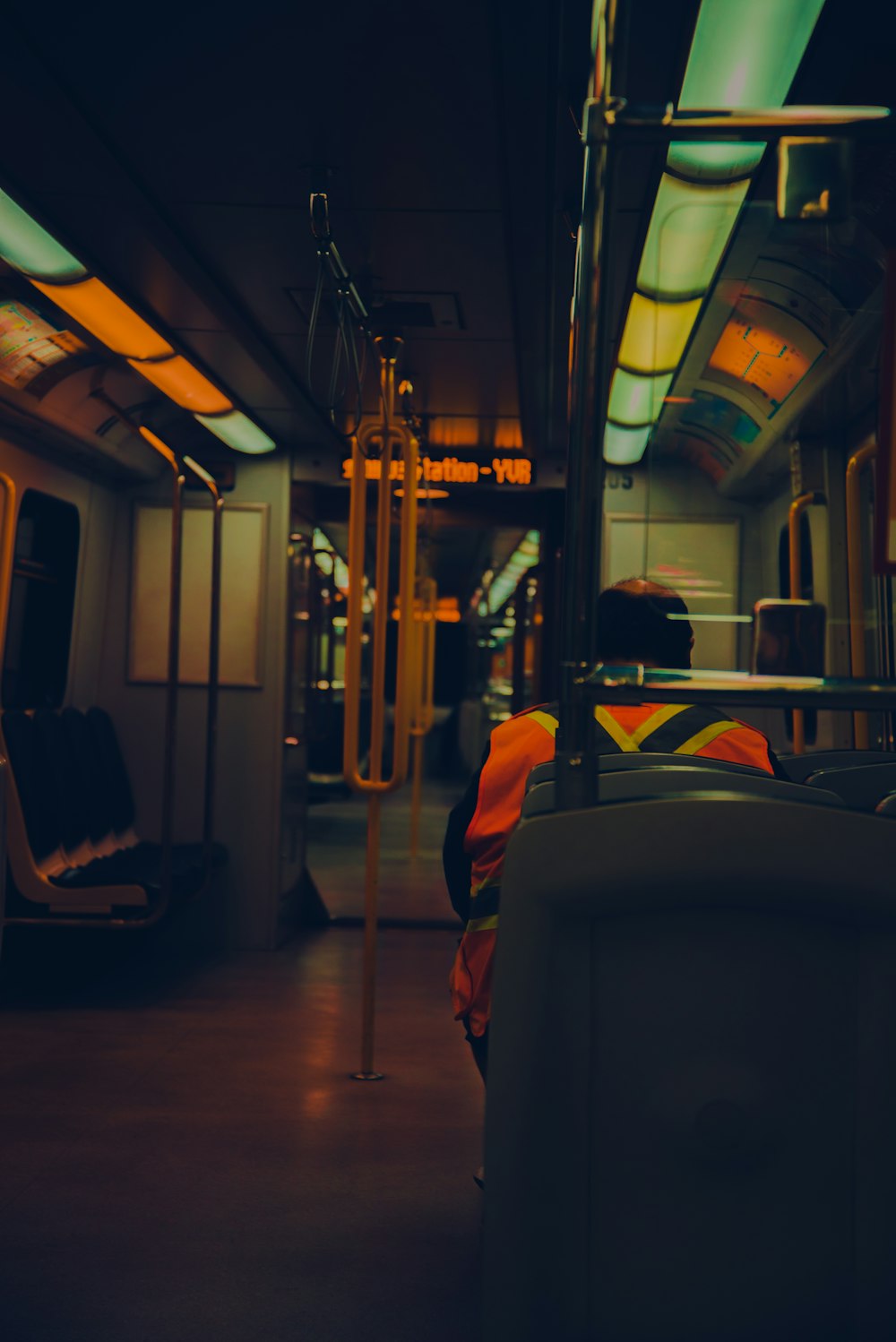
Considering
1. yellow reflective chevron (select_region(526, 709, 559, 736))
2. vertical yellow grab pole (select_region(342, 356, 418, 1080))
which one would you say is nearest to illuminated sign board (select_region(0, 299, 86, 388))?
vertical yellow grab pole (select_region(342, 356, 418, 1080))

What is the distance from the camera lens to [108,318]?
16.1 feet

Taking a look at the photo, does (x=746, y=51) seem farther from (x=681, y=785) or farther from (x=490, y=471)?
(x=490, y=471)

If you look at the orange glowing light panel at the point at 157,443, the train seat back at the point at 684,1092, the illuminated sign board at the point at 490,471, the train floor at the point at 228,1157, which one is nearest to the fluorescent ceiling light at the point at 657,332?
the train seat back at the point at 684,1092

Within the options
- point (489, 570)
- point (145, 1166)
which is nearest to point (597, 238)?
point (145, 1166)

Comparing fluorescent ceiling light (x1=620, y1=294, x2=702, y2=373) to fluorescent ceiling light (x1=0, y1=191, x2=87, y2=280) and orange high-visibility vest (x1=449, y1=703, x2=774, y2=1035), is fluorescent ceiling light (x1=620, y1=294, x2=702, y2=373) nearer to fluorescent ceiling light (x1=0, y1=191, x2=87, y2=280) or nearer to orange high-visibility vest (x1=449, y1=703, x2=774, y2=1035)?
orange high-visibility vest (x1=449, y1=703, x2=774, y2=1035)

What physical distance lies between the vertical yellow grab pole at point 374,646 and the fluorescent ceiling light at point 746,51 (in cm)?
178

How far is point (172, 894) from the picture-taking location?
590cm

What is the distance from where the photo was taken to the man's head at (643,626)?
1814mm

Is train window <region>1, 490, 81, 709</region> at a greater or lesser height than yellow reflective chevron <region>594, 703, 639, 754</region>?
greater

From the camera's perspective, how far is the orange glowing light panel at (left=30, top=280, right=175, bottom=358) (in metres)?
4.53

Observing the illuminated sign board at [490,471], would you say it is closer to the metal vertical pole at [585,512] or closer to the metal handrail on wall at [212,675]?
the metal handrail on wall at [212,675]

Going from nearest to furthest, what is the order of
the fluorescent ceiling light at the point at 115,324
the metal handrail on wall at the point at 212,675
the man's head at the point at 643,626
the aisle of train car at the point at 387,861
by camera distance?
1. the man's head at the point at 643,626
2. the fluorescent ceiling light at the point at 115,324
3. the metal handrail on wall at the point at 212,675
4. the aisle of train car at the point at 387,861

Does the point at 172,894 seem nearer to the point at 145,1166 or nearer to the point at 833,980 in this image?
the point at 145,1166

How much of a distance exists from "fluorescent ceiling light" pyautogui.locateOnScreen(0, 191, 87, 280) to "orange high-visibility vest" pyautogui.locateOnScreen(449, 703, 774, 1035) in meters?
2.37
